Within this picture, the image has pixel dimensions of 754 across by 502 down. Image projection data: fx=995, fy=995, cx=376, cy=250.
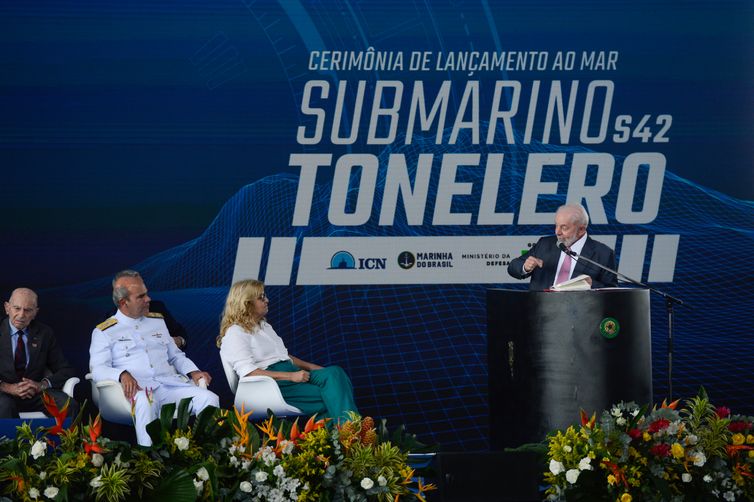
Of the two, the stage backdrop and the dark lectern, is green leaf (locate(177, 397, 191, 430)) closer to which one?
the dark lectern

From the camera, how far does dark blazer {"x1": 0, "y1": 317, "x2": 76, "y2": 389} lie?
5516mm

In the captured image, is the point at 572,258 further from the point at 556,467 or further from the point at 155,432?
the point at 155,432

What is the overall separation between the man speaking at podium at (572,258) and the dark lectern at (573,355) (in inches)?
31.0

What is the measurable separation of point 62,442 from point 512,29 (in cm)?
469

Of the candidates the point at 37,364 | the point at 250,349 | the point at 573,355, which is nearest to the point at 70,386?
the point at 37,364

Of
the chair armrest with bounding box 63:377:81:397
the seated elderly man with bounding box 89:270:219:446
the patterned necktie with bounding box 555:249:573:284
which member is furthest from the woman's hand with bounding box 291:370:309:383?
the patterned necktie with bounding box 555:249:573:284

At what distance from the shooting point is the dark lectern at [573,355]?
14.9 ft

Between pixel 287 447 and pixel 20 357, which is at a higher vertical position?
pixel 287 447

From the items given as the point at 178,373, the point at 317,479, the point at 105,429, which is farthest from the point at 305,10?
the point at 317,479

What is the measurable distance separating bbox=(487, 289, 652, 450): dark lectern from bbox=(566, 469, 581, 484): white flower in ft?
5.81

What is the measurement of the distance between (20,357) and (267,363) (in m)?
1.40

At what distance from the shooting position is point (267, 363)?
551 cm

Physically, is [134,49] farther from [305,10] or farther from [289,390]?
[289,390]

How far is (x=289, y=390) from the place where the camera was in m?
5.40
